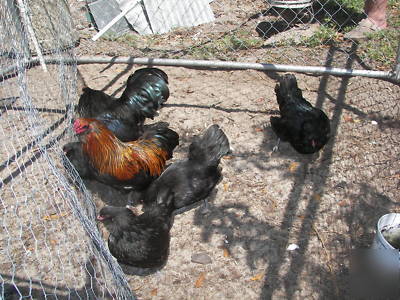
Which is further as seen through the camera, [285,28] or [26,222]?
[285,28]

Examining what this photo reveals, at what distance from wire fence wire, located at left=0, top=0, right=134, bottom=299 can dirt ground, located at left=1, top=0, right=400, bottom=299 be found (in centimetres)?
5

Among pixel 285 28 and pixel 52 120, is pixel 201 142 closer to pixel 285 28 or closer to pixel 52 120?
pixel 52 120

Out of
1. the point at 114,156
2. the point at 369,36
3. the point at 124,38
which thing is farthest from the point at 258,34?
the point at 114,156

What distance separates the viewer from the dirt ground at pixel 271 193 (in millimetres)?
3158

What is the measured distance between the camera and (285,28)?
6.61 m

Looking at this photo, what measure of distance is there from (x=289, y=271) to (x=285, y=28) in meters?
4.75

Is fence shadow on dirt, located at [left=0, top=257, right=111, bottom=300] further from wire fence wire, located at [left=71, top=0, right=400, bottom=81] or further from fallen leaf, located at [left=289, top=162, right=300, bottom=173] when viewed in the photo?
wire fence wire, located at [left=71, top=0, right=400, bottom=81]

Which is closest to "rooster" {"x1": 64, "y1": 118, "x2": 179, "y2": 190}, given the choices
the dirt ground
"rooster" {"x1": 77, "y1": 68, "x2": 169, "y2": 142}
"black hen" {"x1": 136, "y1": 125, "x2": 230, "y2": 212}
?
"black hen" {"x1": 136, "y1": 125, "x2": 230, "y2": 212}

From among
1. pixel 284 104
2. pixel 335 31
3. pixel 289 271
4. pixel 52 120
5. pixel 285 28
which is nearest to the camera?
pixel 289 271

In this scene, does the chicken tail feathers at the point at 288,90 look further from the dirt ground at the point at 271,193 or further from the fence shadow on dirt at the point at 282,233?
the fence shadow on dirt at the point at 282,233

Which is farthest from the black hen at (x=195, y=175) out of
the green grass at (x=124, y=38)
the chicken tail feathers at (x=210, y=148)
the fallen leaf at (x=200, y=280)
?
the green grass at (x=124, y=38)

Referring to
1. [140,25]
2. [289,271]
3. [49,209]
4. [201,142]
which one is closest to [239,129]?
[201,142]

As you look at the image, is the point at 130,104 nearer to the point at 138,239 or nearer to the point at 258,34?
the point at 138,239

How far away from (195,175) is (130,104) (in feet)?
4.38
